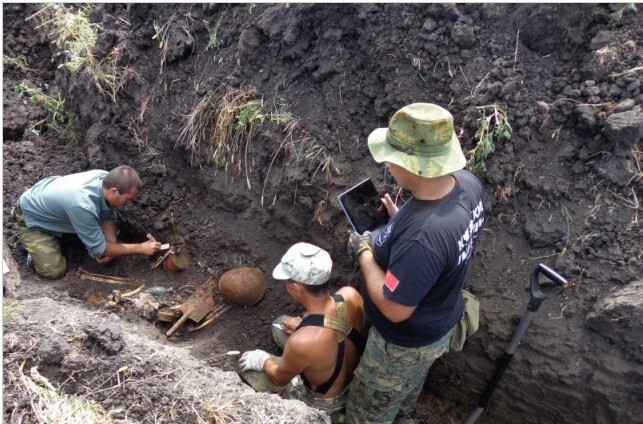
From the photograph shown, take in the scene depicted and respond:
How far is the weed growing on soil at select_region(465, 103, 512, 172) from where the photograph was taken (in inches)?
134

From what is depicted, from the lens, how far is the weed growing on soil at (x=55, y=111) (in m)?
5.07

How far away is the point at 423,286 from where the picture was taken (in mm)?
2289

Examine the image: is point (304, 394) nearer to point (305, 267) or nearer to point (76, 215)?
point (305, 267)

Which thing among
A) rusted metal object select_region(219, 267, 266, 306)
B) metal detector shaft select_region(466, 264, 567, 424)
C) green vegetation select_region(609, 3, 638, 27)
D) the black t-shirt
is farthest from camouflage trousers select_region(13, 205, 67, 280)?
green vegetation select_region(609, 3, 638, 27)

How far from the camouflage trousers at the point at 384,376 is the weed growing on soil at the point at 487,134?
47.6 inches

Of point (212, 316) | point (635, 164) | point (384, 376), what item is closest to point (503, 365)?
point (384, 376)

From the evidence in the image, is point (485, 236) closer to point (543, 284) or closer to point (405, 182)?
point (543, 284)

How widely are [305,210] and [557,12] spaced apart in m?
2.29

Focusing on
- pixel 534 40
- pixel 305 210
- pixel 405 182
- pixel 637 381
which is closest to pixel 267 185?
pixel 305 210

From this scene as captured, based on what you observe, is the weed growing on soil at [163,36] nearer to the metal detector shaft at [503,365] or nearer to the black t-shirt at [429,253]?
the black t-shirt at [429,253]

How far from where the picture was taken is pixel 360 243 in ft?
9.25

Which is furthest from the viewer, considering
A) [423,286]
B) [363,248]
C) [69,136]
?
[69,136]

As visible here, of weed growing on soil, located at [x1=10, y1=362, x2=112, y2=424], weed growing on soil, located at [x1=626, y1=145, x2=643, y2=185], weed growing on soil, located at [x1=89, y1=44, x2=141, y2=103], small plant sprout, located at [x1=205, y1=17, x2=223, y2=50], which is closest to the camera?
weed growing on soil, located at [x1=10, y1=362, x2=112, y2=424]

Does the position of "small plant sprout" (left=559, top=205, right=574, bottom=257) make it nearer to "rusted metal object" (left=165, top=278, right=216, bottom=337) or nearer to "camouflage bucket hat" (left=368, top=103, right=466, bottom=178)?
"camouflage bucket hat" (left=368, top=103, right=466, bottom=178)
